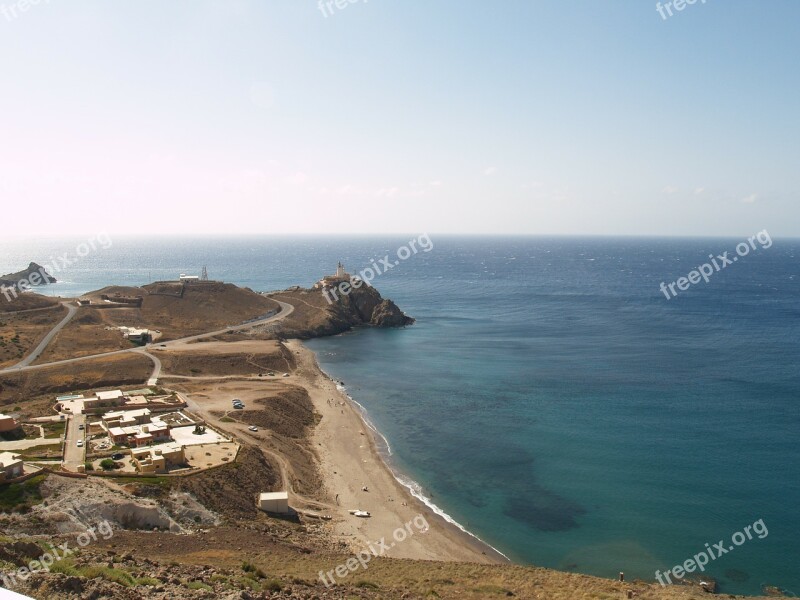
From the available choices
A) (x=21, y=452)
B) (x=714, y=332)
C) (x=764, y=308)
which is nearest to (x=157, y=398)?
(x=21, y=452)

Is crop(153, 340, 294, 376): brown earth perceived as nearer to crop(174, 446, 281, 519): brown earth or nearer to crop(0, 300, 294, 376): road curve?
crop(0, 300, 294, 376): road curve

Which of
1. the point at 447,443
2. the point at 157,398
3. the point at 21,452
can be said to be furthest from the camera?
the point at 157,398

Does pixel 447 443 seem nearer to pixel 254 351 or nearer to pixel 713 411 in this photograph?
pixel 713 411

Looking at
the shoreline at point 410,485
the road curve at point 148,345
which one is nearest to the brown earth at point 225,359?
the road curve at point 148,345

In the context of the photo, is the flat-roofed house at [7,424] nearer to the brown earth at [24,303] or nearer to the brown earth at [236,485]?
the brown earth at [236,485]
